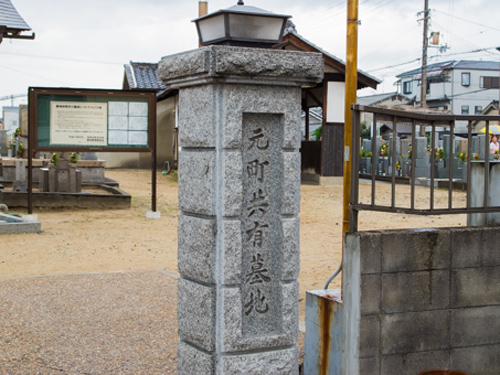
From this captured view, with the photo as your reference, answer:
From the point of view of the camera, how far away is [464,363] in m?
4.57

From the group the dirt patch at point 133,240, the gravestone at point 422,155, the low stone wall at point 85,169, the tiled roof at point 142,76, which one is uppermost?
the tiled roof at point 142,76

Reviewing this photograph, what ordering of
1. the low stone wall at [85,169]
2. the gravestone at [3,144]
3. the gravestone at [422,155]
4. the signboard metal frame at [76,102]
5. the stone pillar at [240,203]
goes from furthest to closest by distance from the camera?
1. the gravestone at [3,144]
2. the low stone wall at [85,169]
3. the signboard metal frame at [76,102]
4. the gravestone at [422,155]
5. the stone pillar at [240,203]

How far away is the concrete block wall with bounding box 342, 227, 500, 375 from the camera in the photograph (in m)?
4.20

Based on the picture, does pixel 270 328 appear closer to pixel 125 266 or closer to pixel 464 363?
pixel 464 363

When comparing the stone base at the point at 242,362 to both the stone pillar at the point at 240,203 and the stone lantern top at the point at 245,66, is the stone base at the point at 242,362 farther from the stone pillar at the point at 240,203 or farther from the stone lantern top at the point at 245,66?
the stone lantern top at the point at 245,66

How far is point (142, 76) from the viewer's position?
29.3 m

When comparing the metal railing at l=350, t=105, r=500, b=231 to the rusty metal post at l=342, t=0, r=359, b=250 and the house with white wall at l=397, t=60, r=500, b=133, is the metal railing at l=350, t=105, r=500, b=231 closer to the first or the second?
the rusty metal post at l=342, t=0, r=359, b=250

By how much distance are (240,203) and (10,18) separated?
11.5m

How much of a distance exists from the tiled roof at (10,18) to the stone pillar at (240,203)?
10.1 m

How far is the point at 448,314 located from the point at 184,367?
1821 mm

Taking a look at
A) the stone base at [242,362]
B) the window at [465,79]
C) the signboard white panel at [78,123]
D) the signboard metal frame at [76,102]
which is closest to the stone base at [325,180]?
the signboard metal frame at [76,102]

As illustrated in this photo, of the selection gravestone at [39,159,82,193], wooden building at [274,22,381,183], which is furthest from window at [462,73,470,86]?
gravestone at [39,159,82,193]

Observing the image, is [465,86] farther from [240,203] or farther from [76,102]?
[240,203]

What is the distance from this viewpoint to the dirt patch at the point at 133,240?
28.8 ft
